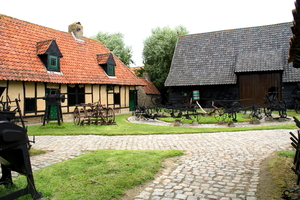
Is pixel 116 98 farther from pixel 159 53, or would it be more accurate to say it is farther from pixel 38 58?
pixel 159 53

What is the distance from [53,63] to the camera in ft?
57.3

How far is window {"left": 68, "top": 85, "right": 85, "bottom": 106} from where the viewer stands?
18.3 meters

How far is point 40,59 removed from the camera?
1730 centimetres

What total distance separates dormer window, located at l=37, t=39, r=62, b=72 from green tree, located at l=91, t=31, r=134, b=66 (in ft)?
60.3

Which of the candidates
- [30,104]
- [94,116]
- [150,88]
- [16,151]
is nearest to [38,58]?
[30,104]

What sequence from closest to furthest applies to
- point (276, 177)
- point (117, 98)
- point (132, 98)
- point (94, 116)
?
point (276, 177) → point (94, 116) → point (117, 98) → point (132, 98)

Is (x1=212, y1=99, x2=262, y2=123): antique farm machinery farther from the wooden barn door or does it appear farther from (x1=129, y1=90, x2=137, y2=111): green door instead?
(x1=129, y1=90, x2=137, y2=111): green door

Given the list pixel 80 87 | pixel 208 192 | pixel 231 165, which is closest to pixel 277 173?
pixel 231 165

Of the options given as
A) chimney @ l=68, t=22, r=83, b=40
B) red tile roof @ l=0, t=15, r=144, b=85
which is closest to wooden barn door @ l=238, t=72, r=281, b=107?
red tile roof @ l=0, t=15, r=144, b=85

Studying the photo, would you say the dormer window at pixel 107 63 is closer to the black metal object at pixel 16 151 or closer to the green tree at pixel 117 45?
the green tree at pixel 117 45

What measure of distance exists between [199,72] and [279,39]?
7.54m

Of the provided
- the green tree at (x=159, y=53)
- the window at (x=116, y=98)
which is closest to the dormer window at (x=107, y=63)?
the window at (x=116, y=98)

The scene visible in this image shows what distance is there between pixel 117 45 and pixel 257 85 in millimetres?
20503

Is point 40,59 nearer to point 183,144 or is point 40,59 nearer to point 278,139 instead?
point 183,144
